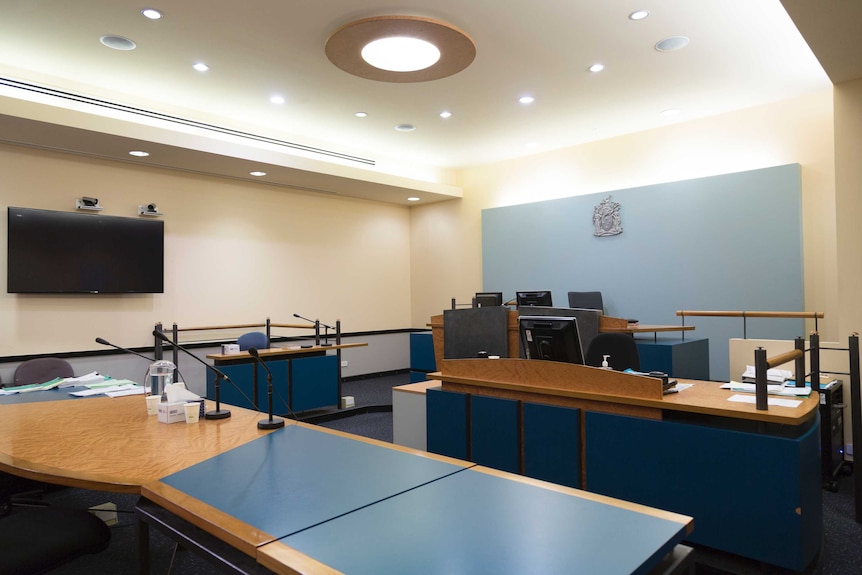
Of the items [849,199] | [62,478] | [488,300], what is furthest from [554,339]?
[488,300]

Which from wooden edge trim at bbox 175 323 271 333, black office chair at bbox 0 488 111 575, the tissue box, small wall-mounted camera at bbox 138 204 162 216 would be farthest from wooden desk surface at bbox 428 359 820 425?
small wall-mounted camera at bbox 138 204 162 216

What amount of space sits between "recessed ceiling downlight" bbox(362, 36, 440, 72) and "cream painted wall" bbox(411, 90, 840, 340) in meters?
3.71

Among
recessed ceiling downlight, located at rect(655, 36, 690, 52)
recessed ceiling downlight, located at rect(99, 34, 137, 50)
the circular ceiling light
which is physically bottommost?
the circular ceiling light

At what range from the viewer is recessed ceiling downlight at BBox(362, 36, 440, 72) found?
4.74 m

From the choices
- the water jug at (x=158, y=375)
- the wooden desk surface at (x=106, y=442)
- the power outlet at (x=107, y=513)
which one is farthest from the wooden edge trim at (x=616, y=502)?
the power outlet at (x=107, y=513)

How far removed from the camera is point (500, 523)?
1394 millimetres

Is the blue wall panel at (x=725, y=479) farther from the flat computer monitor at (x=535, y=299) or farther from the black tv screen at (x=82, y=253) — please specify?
the black tv screen at (x=82, y=253)

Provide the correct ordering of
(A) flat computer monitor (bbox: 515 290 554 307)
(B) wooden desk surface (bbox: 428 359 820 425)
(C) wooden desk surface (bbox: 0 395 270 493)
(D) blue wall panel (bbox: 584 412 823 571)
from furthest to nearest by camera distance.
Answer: (A) flat computer monitor (bbox: 515 290 554 307), (B) wooden desk surface (bbox: 428 359 820 425), (D) blue wall panel (bbox: 584 412 823 571), (C) wooden desk surface (bbox: 0 395 270 493)

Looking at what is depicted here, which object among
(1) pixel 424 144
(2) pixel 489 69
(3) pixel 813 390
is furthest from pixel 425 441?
(1) pixel 424 144

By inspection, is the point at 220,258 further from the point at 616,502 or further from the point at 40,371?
the point at 616,502

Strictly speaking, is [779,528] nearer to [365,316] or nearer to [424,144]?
[424,144]

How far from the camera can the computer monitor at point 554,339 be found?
3242mm

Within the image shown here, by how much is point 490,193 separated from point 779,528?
23.4 feet

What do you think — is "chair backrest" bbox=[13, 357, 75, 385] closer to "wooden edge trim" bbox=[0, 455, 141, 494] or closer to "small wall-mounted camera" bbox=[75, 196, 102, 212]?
"small wall-mounted camera" bbox=[75, 196, 102, 212]
